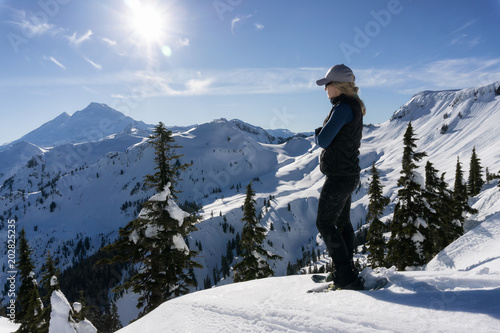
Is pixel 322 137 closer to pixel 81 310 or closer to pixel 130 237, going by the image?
pixel 130 237

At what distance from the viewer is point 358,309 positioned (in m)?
2.76

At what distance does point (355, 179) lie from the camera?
13.0 feet

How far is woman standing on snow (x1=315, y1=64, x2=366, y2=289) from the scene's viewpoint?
11.8 feet

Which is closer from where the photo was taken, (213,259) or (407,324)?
(407,324)

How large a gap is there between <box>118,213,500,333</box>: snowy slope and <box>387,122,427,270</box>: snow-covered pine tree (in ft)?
44.2

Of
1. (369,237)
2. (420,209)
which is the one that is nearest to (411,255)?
(420,209)

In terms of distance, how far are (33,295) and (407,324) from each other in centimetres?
2793

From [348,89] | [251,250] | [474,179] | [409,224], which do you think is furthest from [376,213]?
[474,179]

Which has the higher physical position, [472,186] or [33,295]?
[472,186]

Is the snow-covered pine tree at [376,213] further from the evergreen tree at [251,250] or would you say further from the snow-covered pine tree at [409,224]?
the evergreen tree at [251,250]
